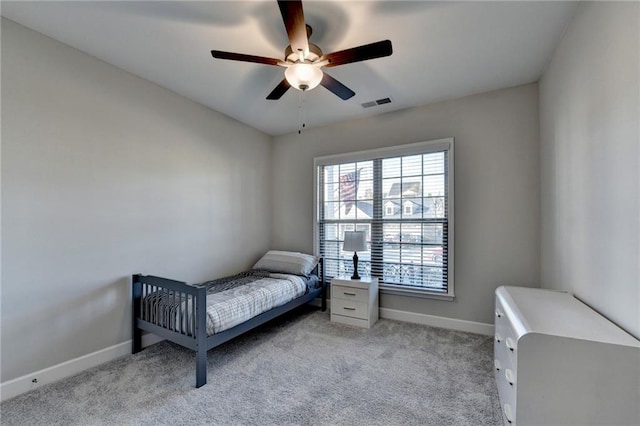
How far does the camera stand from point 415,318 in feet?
10.8

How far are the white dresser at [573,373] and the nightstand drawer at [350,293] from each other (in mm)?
1803

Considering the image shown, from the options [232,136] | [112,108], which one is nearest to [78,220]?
[112,108]

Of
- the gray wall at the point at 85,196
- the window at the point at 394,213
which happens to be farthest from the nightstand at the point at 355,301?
the gray wall at the point at 85,196

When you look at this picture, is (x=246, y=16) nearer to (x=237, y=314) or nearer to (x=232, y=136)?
(x=232, y=136)

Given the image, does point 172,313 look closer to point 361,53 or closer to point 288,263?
point 288,263

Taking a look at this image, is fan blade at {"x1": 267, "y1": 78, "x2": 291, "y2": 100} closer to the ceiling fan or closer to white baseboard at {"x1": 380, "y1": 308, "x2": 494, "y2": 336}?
the ceiling fan

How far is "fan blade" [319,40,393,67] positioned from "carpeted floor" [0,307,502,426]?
2288 mm

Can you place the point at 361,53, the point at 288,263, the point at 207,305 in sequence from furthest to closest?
the point at 288,263
the point at 207,305
the point at 361,53

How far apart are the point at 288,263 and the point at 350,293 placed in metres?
0.90

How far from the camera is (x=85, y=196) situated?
2.30 meters

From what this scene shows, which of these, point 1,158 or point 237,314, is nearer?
point 1,158

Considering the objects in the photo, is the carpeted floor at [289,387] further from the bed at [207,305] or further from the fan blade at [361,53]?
the fan blade at [361,53]

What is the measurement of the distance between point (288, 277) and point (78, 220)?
6.82ft

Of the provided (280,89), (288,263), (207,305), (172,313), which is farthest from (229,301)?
(280,89)
